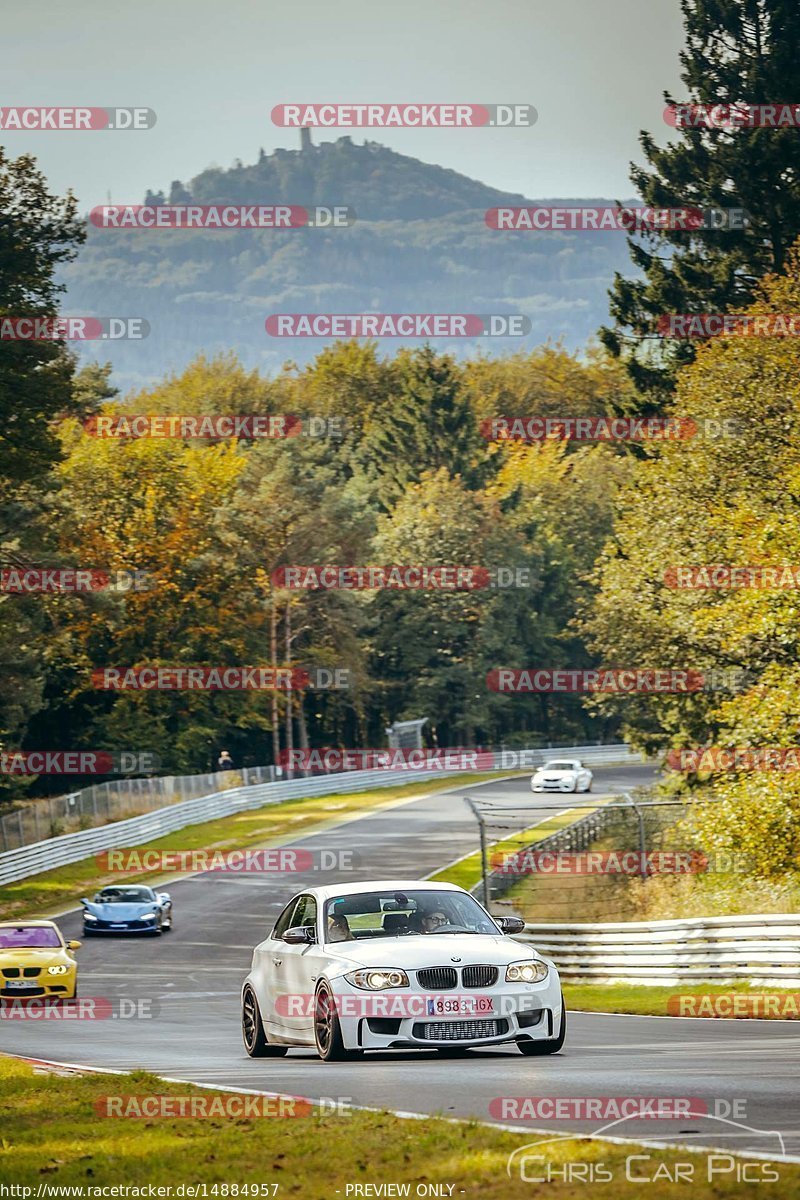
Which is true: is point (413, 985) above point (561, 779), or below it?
above

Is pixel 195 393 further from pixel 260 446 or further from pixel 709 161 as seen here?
pixel 709 161

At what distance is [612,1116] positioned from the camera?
32.3ft

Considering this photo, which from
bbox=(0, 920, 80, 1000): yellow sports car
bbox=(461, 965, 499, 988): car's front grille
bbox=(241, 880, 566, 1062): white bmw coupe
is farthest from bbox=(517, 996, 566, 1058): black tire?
bbox=(0, 920, 80, 1000): yellow sports car

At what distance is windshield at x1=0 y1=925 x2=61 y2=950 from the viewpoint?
2620cm

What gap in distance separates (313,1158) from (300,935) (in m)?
5.75

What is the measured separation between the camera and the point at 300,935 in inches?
583

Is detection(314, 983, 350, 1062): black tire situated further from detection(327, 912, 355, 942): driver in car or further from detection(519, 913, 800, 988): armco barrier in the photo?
detection(519, 913, 800, 988): armco barrier

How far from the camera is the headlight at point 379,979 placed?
13477 millimetres

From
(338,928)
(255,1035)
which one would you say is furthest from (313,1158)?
(255,1035)

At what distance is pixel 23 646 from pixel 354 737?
3796 centimetres

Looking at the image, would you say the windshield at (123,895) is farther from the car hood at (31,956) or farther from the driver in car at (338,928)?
the driver in car at (338,928)

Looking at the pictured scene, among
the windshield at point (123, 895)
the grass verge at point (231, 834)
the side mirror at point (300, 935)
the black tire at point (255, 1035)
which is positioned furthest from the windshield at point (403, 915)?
the grass verge at point (231, 834)

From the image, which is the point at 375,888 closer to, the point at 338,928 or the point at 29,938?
the point at 338,928

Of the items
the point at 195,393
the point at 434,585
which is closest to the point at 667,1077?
the point at 434,585
